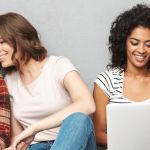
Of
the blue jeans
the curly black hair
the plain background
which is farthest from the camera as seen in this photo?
the plain background

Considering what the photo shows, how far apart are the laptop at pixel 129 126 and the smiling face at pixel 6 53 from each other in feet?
2.21

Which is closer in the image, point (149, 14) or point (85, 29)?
point (149, 14)

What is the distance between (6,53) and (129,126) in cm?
73

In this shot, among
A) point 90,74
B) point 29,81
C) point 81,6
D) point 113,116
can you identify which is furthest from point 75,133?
point 81,6

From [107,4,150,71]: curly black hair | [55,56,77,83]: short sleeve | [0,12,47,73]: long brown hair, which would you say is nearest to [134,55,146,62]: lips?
[107,4,150,71]: curly black hair

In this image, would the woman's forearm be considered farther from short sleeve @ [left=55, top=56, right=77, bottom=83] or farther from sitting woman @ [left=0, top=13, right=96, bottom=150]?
short sleeve @ [left=55, top=56, right=77, bottom=83]

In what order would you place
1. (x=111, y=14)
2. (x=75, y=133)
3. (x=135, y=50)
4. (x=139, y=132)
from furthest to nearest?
(x=111, y=14)
(x=135, y=50)
(x=75, y=133)
(x=139, y=132)

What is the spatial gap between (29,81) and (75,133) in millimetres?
428

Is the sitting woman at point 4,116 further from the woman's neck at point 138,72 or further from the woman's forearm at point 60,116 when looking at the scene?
the woman's neck at point 138,72

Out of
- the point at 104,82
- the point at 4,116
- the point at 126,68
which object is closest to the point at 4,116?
the point at 4,116

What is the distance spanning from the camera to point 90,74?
178 centimetres

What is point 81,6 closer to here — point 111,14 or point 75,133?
point 111,14

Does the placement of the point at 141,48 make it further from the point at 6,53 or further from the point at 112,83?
the point at 6,53

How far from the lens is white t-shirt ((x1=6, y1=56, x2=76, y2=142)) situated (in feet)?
5.06
